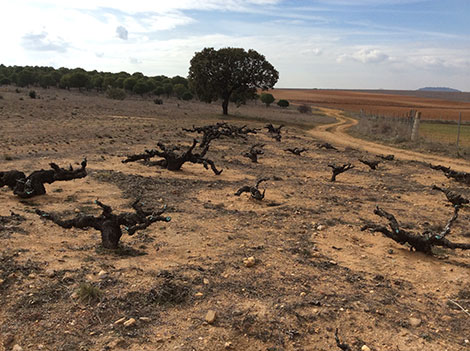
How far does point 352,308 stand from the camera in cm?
488

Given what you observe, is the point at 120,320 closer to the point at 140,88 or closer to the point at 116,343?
the point at 116,343

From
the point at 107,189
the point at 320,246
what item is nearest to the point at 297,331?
the point at 320,246

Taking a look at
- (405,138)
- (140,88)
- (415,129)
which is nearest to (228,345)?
(415,129)

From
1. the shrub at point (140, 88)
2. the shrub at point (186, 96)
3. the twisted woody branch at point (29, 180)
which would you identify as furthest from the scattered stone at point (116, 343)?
the shrub at point (186, 96)

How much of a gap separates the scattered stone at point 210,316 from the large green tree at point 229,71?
A: 34926 millimetres

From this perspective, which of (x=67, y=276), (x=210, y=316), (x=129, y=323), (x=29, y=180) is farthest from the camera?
(x=29, y=180)

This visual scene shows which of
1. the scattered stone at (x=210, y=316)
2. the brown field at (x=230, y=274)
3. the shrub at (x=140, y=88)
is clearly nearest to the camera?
the brown field at (x=230, y=274)

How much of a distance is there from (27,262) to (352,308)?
171 inches

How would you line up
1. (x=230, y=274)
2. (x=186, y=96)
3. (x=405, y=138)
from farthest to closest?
(x=186, y=96)
(x=405, y=138)
(x=230, y=274)

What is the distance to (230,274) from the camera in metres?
5.60

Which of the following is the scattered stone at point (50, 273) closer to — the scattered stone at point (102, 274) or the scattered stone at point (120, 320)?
the scattered stone at point (102, 274)

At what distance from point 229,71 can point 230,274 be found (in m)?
34.0

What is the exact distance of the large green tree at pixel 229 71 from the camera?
37.6m

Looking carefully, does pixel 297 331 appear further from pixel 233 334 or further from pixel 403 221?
pixel 403 221
